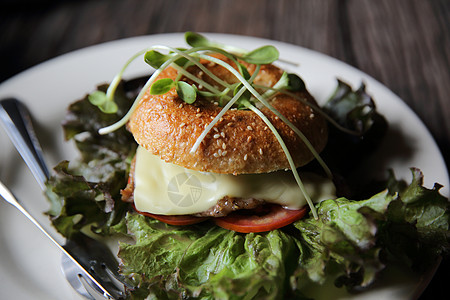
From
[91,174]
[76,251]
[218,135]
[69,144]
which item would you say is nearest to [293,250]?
[218,135]

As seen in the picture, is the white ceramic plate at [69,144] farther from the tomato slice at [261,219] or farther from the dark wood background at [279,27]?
the dark wood background at [279,27]

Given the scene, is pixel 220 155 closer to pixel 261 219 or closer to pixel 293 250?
pixel 261 219

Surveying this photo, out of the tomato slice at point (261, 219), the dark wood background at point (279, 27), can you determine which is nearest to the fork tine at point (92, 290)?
the tomato slice at point (261, 219)

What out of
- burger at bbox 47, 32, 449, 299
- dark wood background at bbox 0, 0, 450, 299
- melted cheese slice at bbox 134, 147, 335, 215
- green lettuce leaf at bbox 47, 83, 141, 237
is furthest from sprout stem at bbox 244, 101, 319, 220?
dark wood background at bbox 0, 0, 450, 299

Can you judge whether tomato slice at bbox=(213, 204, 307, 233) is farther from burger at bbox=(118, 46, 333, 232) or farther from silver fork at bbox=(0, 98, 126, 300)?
silver fork at bbox=(0, 98, 126, 300)

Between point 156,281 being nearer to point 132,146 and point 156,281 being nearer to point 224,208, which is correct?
point 224,208

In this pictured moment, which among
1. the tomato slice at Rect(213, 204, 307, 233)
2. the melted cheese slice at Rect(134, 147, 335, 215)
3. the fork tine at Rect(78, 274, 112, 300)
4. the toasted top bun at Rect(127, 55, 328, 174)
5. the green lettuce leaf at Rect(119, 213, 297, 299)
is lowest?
the fork tine at Rect(78, 274, 112, 300)
